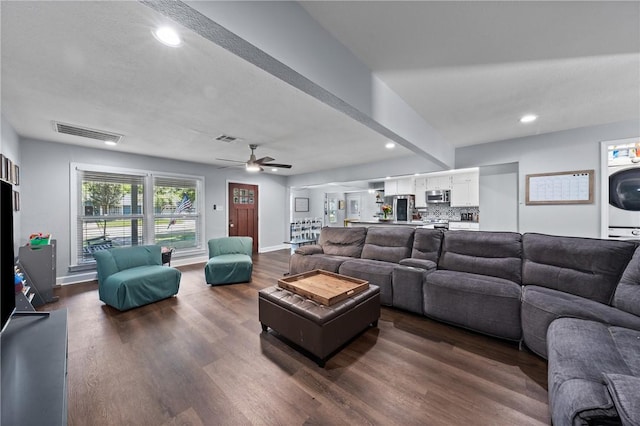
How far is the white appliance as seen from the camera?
12.9ft

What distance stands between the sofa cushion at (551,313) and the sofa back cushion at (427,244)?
1054 millimetres

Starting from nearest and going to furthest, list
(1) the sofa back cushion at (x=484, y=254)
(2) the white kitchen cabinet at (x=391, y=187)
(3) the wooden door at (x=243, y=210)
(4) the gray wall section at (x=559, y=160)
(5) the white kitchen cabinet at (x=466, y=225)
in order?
(1) the sofa back cushion at (x=484, y=254) < (4) the gray wall section at (x=559, y=160) < (5) the white kitchen cabinet at (x=466, y=225) < (3) the wooden door at (x=243, y=210) < (2) the white kitchen cabinet at (x=391, y=187)

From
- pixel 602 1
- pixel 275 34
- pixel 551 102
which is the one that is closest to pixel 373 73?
pixel 275 34

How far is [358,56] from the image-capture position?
1.88 meters

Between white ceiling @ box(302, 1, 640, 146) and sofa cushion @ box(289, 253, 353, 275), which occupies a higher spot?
white ceiling @ box(302, 1, 640, 146)

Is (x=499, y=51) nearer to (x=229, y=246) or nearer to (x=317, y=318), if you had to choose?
(x=317, y=318)

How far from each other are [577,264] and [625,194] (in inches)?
132

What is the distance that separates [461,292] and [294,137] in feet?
9.95

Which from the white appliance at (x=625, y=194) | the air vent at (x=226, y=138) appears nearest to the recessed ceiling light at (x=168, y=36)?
the air vent at (x=226, y=138)

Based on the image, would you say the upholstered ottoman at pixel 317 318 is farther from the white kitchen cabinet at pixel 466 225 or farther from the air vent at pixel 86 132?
Result: the white kitchen cabinet at pixel 466 225

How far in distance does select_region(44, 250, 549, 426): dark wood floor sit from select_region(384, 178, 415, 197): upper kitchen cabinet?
16.8 ft

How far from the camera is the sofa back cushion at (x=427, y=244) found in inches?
126

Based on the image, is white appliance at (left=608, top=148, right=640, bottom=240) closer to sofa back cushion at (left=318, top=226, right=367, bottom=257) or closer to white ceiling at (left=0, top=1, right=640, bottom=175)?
white ceiling at (left=0, top=1, right=640, bottom=175)

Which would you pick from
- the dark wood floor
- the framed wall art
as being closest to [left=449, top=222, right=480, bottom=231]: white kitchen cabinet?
the framed wall art
